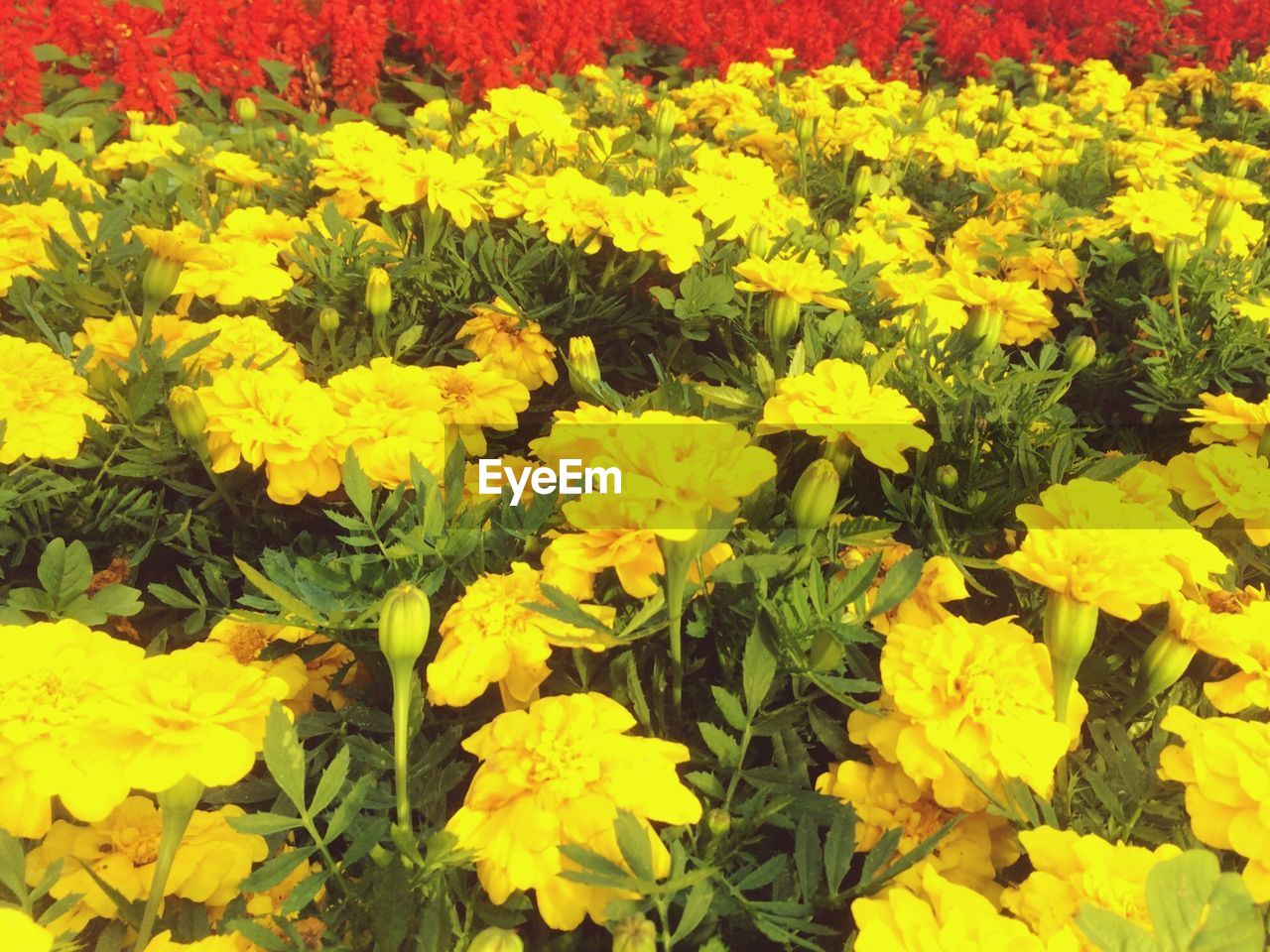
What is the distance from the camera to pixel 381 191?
1.38 metres

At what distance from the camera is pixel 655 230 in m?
1.21

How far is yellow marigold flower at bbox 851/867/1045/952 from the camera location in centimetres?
52

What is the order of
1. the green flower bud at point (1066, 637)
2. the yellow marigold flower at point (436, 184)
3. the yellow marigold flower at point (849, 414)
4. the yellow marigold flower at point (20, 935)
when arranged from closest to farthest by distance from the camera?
the yellow marigold flower at point (20, 935) → the green flower bud at point (1066, 637) → the yellow marigold flower at point (849, 414) → the yellow marigold flower at point (436, 184)

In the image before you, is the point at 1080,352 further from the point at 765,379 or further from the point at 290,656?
the point at 290,656

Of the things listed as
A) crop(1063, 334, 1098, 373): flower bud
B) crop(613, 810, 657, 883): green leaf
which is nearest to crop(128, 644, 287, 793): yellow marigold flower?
crop(613, 810, 657, 883): green leaf

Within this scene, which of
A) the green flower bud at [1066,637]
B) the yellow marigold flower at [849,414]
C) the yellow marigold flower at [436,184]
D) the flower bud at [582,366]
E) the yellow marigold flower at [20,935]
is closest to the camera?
the yellow marigold flower at [20,935]

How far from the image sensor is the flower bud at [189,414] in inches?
37.4

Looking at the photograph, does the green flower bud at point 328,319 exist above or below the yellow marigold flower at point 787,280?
below

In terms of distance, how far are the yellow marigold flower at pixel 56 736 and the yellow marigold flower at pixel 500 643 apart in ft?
0.67

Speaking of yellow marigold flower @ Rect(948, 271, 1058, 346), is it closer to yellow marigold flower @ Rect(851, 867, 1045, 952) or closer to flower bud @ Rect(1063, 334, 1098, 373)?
flower bud @ Rect(1063, 334, 1098, 373)

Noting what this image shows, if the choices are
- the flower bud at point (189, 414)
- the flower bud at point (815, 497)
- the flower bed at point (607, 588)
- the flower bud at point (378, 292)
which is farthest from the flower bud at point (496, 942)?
the flower bud at point (378, 292)

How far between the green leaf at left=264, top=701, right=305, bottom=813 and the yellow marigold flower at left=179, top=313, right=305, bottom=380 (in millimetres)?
595

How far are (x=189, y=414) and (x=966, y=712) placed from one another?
0.78 m

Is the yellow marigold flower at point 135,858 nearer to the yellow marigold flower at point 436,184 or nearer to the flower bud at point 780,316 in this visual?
the flower bud at point 780,316
